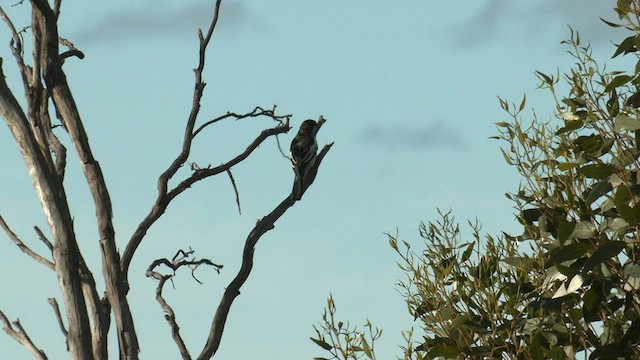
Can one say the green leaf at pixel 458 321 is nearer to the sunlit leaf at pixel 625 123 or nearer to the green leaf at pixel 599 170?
the green leaf at pixel 599 170

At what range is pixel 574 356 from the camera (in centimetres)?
575

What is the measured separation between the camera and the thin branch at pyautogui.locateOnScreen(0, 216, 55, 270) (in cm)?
1047

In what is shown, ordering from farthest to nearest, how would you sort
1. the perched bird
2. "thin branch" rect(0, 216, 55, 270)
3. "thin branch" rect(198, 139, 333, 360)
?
the perched bird
"thin branch" rect(198, 139, 333, 360)
"thin branch" rect(0, 216, 55, 270)

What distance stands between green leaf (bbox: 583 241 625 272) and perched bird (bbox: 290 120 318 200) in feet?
22.5

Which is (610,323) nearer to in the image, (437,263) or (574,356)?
(574,356)

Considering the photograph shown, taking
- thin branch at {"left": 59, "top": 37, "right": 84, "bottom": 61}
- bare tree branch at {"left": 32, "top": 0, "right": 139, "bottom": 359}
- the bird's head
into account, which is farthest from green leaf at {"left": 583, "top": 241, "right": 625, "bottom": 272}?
the bird's head

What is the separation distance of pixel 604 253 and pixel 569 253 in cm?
26

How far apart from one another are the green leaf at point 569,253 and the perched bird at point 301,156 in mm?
6577

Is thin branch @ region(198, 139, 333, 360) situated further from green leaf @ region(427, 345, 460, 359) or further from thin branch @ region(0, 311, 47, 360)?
green leaf @ region(427, 345, 460, 359)

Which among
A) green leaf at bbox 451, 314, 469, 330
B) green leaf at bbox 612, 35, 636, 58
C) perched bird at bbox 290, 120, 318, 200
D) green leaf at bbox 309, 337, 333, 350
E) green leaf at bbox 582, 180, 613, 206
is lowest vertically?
green leaf at bbox 451, 314, 469, 330

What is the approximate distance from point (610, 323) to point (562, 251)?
0.59 metres

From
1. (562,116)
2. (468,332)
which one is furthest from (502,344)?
(562,116)

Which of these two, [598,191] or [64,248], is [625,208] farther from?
[64,248]

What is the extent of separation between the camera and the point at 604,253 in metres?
5.12
